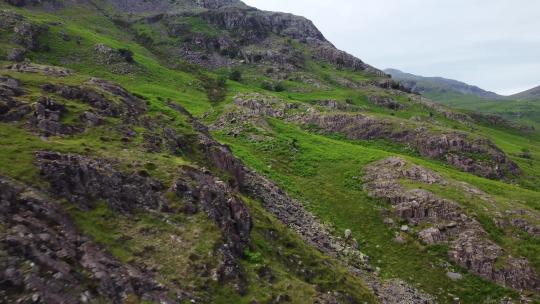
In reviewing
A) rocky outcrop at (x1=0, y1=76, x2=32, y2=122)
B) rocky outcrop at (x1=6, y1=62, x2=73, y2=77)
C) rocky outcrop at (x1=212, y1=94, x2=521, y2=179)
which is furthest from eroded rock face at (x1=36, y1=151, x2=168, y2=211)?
rocky outcrop at (x1=212, y1=94, x2=521, y2=179)

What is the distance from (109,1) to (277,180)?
165 m

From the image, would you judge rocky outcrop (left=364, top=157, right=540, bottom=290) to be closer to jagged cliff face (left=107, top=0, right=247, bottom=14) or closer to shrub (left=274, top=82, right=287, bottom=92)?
shrub (left=274, top=82, right=287, bottom=92)

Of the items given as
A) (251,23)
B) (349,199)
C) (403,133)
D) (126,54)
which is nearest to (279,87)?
(126,54)

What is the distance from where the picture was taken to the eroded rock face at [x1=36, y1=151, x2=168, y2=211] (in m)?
23.5

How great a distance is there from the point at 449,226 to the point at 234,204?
26.3 metres

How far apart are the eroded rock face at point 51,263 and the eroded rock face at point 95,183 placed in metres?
1.89

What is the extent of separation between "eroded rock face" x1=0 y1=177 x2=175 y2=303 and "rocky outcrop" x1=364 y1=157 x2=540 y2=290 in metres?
31.4

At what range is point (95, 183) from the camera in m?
25.0

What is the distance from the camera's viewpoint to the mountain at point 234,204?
20.7 meters

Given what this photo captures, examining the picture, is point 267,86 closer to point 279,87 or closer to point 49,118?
point 279,87

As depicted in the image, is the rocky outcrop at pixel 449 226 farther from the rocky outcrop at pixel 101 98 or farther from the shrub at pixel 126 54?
the shrub at pixel 126 54

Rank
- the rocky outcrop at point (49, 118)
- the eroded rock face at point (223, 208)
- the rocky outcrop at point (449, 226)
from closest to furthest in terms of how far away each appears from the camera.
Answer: the eroded rock face at point (223, 208), the rocky outcrop at point (49, 118), the rocky outcrop at point (449, 226)

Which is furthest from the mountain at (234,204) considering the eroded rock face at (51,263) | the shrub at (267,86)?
the shrub at (267,86)

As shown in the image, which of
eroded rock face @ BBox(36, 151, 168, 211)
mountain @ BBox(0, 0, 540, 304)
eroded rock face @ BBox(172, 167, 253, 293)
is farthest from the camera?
eroded rock face @ BBox(172, 167, 253, 293)
